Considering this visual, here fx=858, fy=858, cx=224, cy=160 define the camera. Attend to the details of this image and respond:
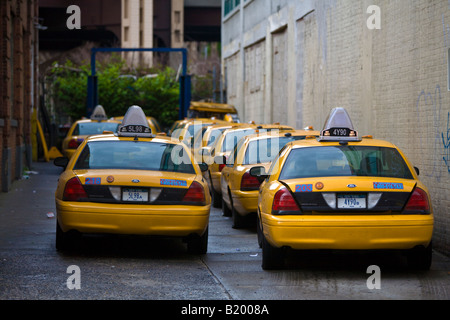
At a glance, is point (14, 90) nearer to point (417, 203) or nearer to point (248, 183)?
point (248, 183)

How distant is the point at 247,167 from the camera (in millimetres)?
12633

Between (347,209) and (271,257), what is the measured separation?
104 centimetres

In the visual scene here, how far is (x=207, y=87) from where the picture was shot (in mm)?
45312

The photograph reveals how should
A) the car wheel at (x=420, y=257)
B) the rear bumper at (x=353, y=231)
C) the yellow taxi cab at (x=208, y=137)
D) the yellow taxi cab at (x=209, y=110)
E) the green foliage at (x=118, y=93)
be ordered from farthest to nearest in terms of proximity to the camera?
1. the green foliage at (x=118, y=93)
2. the yellow taxi cab at (x=209, y=110)
3. the yellow taxi cab at (x=208, y=137)
4. the car wheel at (x=420, y=257)
5. the rear bumper at (x=353, y=231)

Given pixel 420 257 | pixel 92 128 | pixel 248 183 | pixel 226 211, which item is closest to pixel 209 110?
pixel 92 128

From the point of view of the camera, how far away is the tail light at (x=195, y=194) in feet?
31.9

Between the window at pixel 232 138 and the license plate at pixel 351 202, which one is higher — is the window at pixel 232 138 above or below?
above

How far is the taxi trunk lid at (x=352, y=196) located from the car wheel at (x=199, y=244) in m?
1.93

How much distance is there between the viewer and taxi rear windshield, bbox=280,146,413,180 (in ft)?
29.1

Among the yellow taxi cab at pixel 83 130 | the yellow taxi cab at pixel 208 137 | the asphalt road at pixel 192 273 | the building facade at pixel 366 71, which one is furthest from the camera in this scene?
the yellow taxi cab at pixel 83 130

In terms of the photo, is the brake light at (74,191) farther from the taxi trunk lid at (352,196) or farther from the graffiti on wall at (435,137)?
the graffiti on wall at (435,137)

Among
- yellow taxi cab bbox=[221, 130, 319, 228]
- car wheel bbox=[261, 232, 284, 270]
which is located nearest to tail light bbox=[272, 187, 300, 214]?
car wheel bbox=[261, 232, 284, 270]

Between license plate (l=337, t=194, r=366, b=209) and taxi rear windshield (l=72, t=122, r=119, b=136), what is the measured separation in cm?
1514

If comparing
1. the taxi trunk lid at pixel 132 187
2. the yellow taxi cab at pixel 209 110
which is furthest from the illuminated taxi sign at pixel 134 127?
the yellow taxi cab at pixel 209 110
